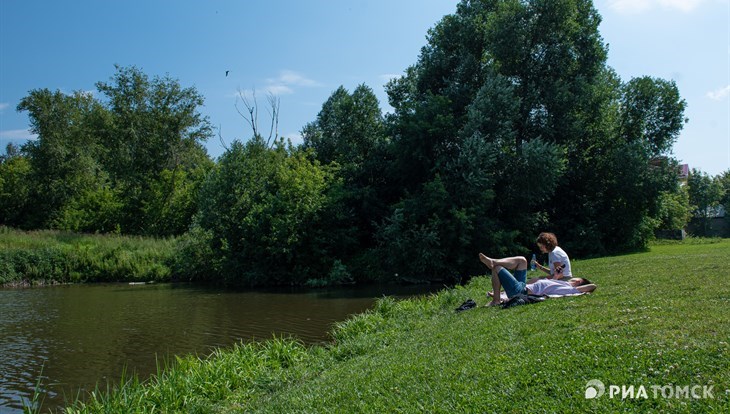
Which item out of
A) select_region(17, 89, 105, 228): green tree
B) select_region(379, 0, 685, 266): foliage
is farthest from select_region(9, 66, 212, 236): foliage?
select_region(379, 0, 685, 266): foliage

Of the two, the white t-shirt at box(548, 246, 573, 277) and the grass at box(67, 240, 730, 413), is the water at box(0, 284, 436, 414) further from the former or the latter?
the white t-shirt at box(548, 246, 573, 277)

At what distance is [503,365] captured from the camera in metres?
6.10

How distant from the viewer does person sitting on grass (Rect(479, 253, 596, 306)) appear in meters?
10.6

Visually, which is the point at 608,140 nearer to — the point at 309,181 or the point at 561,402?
the point at 309,181

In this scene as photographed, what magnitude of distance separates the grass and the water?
260cm

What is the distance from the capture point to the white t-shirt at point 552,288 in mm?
10555

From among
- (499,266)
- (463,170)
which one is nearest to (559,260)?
(499,266)

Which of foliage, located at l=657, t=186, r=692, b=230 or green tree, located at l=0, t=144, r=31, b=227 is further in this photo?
green tree, located at l=0, t=144, r=31, b=227

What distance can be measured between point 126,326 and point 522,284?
13227 millimetres

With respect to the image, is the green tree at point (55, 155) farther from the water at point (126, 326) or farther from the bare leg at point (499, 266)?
the bare leg at point (499, 266)

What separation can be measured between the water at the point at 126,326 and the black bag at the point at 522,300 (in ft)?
18.6

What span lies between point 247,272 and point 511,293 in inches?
891

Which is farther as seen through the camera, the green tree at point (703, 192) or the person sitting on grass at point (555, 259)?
the green tree at point (703, 192)

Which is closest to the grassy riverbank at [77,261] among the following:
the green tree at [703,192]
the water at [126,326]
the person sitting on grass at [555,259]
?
the water at [126,326]
